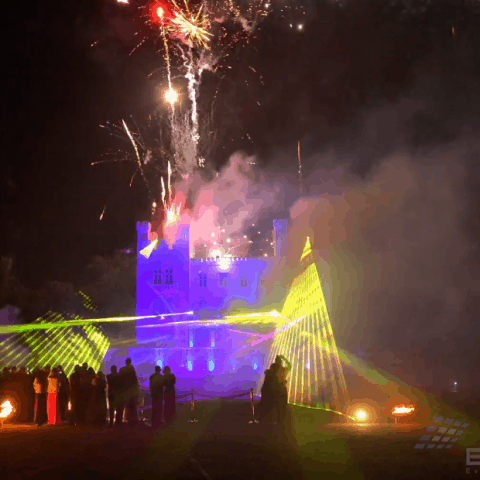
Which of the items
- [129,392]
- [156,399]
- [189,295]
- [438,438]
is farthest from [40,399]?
[189,295]

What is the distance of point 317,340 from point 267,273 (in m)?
15.7

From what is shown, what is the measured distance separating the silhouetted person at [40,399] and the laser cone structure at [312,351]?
310 inches

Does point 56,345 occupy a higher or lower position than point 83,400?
lower

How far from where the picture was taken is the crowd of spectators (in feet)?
27.2

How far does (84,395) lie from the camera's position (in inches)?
339

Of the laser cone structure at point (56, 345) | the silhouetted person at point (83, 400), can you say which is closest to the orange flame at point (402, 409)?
the silhouetted person at point (83, 400)

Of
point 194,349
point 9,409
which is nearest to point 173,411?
point 9,409

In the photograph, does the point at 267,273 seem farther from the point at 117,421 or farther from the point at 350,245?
the point at 117,421

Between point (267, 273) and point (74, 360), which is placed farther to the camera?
point (267, 273)

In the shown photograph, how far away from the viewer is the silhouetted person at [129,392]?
8219 millimetres

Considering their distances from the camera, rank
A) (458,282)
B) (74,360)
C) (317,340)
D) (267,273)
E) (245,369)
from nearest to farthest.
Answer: (458,282), (317,340), (74,360), (245,369), (267,273)

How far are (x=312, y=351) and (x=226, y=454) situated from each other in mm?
15896

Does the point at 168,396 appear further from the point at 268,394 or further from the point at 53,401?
the point at 53,401

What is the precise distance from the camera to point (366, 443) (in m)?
6.05
